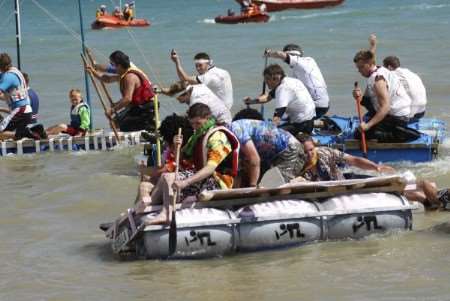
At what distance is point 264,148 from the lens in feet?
33.8

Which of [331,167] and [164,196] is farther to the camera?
[331,167]

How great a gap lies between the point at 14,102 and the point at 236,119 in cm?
626

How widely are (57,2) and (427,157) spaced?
79.9 meters

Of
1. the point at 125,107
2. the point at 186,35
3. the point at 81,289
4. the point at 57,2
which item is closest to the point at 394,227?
the point at 81,289

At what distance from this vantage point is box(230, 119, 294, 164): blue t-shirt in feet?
33.0

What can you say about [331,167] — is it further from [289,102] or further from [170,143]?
[289,102]

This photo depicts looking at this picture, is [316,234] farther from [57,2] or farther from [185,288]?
[57,2]

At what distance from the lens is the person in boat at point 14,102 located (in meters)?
15.8

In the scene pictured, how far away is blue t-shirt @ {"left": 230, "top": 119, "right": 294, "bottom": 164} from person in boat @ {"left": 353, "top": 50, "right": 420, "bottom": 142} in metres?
3.21

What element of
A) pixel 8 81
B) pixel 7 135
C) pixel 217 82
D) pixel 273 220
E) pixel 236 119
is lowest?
pixel 273 220

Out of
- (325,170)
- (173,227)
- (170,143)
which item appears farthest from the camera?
(325,170)

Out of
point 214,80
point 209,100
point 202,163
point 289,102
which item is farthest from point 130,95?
point 202,163

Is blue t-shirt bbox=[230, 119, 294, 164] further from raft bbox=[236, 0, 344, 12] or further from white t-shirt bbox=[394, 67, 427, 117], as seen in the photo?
raft bbox=[236, 0, 344, 12]

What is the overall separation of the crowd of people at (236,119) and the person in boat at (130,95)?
0.01 metres
